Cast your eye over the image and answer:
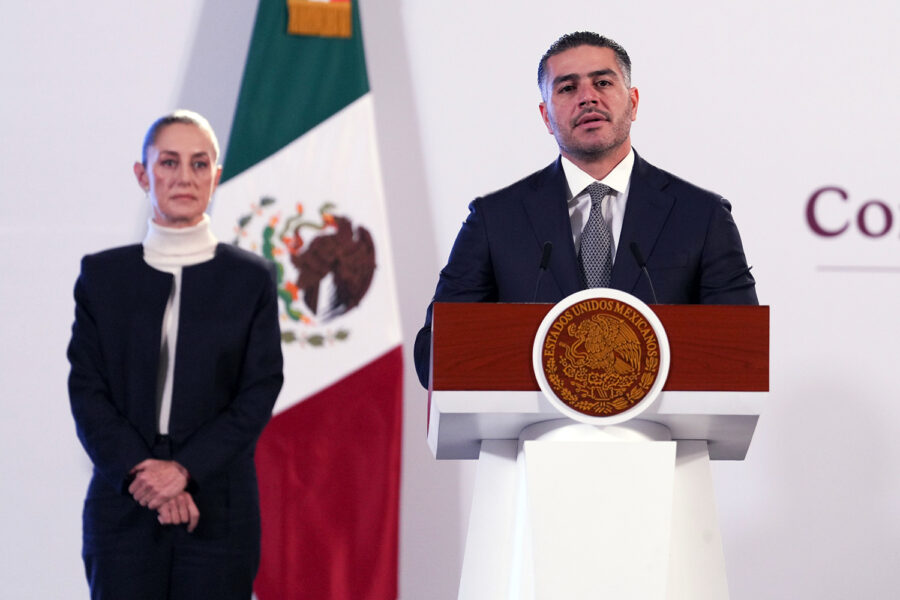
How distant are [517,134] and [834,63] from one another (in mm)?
1207

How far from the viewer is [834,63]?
154 inches

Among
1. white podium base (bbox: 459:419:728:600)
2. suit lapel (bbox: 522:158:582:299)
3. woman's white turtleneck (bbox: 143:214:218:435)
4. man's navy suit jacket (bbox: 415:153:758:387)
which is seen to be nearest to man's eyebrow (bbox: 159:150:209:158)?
woman's white turtleneck (bbox: 143:214:218:435)

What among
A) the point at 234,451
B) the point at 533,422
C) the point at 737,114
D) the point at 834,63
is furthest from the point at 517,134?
the point at 533,422

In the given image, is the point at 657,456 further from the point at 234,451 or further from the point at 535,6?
the point at 535,6

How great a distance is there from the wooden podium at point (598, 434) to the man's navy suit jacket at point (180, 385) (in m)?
1.09

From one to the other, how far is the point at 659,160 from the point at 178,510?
220cm

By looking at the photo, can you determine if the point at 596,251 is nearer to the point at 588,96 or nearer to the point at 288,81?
the point at 588,96

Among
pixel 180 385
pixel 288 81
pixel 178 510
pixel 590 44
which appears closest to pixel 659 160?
pixel 288 81

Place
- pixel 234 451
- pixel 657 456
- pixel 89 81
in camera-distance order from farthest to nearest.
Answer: pixel 89 81 → pixel 234 451 → pixel 657 456

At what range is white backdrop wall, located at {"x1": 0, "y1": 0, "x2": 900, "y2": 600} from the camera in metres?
3.67

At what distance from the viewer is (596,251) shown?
212cm

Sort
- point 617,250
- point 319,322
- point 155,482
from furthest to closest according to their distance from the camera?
point 319,322, point 155,482, point 617,250

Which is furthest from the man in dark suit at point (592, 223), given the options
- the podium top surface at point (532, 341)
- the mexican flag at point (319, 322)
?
the mexican flag at point (319, 322)

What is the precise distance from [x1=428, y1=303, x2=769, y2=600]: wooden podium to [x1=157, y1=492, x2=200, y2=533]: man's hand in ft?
3.44
